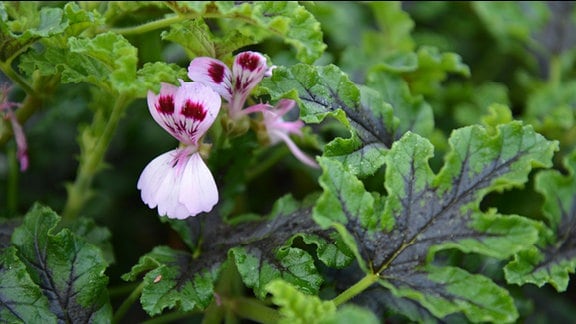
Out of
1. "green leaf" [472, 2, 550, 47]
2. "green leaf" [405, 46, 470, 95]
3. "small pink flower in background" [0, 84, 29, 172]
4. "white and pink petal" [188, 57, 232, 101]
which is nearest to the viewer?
"white and pink petal" [188, 57, 232, 101]

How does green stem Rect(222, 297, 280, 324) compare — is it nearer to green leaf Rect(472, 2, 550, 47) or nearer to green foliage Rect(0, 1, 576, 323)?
green foliage Rect(0, 1, 576, 323)

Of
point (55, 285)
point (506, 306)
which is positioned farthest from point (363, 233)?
point (55, 285)

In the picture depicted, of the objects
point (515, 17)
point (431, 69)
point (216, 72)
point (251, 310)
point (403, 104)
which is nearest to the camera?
point (216, 72)

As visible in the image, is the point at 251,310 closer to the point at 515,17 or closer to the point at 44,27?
the point at 44,27

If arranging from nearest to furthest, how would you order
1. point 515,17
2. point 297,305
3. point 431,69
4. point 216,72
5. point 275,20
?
point 297,305, point 275,20, point 216,72, point 431,69, point 515,17

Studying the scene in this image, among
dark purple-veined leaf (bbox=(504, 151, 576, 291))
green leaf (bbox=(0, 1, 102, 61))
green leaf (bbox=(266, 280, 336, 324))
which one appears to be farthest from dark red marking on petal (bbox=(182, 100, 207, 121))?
dark purple-veined leaf (bbox=(504, 151, 576, 291))

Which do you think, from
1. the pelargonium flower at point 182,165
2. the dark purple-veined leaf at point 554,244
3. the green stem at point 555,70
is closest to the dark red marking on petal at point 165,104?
the pelargonium flower at point 182,165

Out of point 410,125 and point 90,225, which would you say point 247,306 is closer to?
point 90,225

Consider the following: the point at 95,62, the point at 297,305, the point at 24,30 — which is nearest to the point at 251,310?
the point at 297,305
